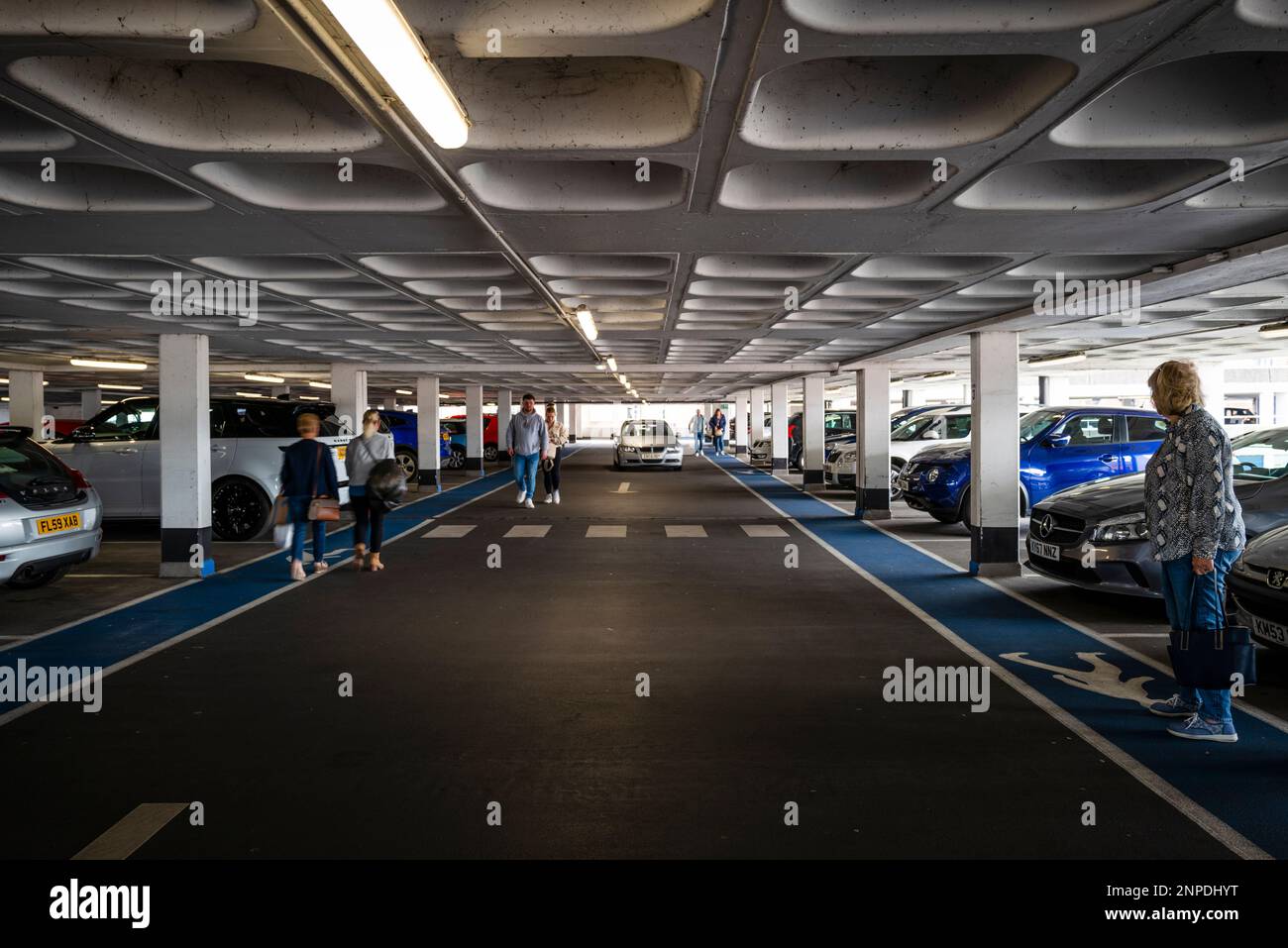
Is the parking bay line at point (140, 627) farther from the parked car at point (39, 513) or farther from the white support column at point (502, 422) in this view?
the white support column at point (502, 422)

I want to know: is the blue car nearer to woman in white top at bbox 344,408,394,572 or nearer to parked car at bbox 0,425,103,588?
woman in white top at bbox 344,408,394,572

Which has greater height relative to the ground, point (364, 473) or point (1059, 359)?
point (1059, 359)

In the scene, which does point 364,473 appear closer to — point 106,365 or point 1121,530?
point 1121,530

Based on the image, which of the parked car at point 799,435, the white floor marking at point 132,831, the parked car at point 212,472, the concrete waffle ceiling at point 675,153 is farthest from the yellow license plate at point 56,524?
the parked car at point 799,435

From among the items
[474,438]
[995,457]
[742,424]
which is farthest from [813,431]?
[742,424]

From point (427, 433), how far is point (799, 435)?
12.7 metres

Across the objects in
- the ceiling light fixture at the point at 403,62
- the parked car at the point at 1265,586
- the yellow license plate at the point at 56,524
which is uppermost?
the ceiling light fixture at the point at 403,62

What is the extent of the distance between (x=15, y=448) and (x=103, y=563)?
2915 mm

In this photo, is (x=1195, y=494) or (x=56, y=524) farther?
(x=56, y=524)

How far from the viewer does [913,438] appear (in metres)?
19.1

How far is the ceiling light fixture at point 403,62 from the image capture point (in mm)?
3010

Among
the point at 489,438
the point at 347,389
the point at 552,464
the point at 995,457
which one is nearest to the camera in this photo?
the point at 995,457
